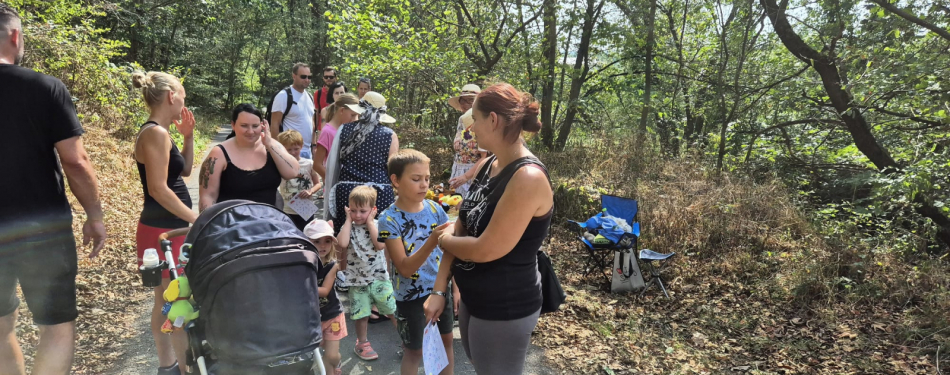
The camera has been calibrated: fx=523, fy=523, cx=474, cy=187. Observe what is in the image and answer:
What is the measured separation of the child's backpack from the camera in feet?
6.55

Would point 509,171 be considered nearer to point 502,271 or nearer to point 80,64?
point 502,271

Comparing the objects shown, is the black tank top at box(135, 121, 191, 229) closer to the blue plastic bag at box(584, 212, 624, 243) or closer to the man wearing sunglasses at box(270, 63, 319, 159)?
the man wearing sunglasses at box(270, 63, 319, 159)

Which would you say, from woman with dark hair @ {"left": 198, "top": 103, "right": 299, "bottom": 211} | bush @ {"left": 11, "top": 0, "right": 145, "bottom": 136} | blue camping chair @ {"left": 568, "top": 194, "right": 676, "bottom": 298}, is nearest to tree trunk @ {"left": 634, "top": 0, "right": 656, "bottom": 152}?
blue camping chair @ {"left": 568, "top": 194, "right": 676, "bottom": 298}

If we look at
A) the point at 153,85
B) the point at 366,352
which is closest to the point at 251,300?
the point at 153,85

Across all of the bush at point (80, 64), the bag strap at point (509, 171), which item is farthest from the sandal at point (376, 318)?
the bush at point (80, 64)

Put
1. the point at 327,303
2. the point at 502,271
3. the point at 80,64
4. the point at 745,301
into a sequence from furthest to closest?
1. the point at 80,64
2. the point at 745,301
3. the point at 327,303
4. the point at 502,271

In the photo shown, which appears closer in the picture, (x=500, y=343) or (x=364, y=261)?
(x=500, y=343)

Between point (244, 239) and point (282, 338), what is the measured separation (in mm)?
434

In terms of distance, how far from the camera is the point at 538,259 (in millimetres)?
2346

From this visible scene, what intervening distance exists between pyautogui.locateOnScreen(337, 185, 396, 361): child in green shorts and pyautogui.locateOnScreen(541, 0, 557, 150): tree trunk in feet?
22.2

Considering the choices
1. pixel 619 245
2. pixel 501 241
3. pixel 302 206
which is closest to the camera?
pixel 501 241

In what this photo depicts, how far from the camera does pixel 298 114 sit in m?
6.03

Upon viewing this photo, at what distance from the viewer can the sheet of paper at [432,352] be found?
2.11m

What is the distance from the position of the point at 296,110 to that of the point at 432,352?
15.0ft
